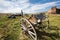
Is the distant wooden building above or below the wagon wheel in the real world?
above

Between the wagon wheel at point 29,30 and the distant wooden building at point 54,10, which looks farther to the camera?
the distant wooden building at point 54,10

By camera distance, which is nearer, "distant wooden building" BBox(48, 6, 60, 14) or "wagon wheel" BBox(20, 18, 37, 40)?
"wagon wheel" BBox(20, 18, 37, 40)

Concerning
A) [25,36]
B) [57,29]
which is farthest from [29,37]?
[57,29]

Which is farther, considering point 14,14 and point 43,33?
point 14,14

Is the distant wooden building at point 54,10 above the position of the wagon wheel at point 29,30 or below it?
above

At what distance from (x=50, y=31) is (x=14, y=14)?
1116 cm

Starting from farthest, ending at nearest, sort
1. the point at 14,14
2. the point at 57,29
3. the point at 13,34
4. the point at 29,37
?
the point at 14,14
the point at 57,29
the point at 13,34
the point at 29,37

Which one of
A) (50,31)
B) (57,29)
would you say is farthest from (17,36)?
(57,29)

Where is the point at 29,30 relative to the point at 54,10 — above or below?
below

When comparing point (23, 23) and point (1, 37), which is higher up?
point (23, 23)

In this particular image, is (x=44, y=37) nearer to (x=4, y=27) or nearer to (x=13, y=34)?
(x=13, y=34)

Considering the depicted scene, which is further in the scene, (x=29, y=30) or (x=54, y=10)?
(x=54, y=10)

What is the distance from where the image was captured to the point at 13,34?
16.2 m

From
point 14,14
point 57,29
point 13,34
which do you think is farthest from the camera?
point 14,14
